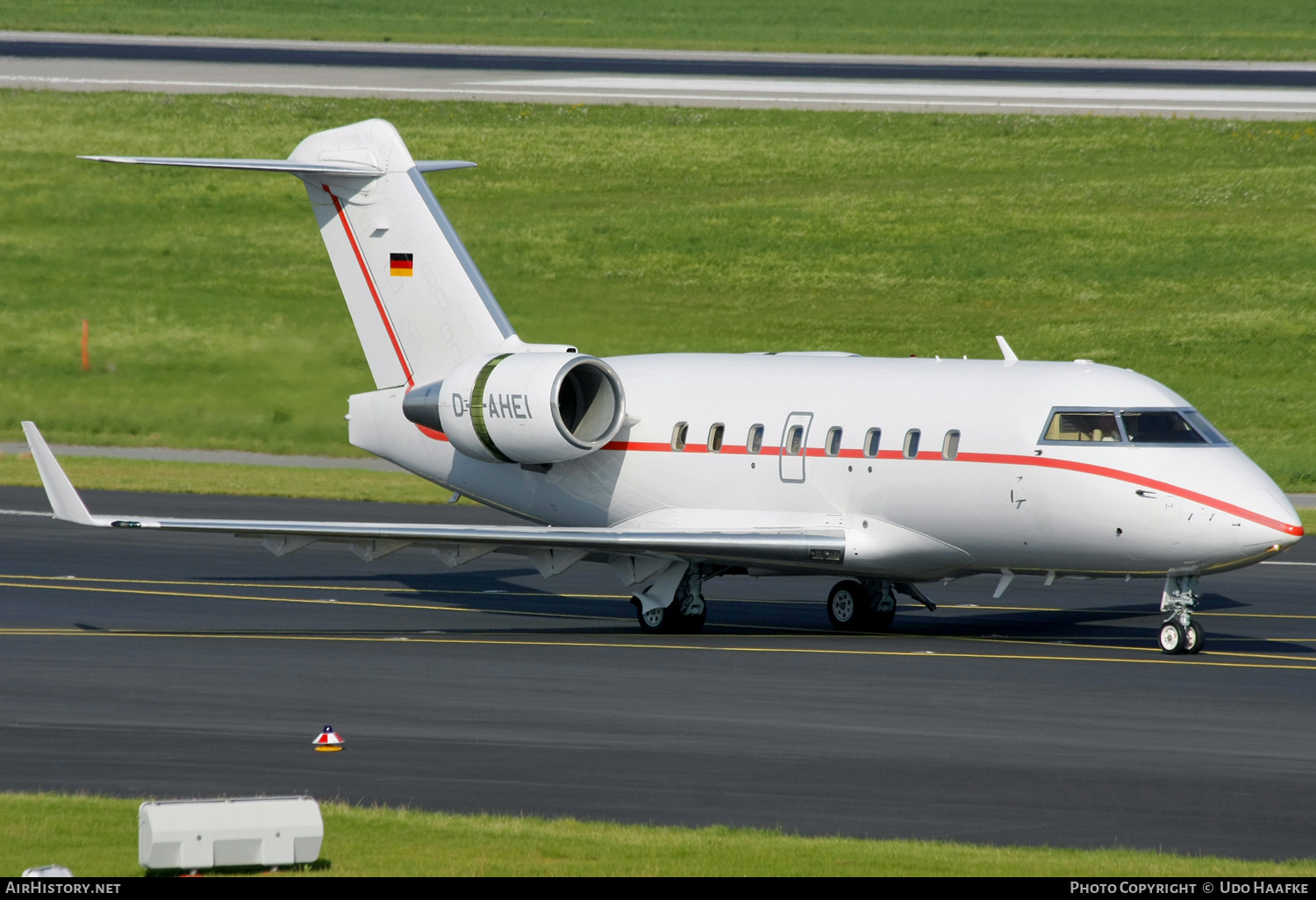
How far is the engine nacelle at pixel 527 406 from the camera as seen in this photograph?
2375 cm

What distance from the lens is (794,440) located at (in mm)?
23141

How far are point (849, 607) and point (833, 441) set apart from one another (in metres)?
2.49

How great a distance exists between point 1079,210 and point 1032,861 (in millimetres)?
47612

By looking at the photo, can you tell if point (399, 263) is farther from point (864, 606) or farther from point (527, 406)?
point (864, 606)

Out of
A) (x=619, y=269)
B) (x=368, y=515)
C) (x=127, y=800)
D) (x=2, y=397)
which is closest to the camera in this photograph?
(x=127, y=800)

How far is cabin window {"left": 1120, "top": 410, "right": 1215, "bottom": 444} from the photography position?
69.0 ft

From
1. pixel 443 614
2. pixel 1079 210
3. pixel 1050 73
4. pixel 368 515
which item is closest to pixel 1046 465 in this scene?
pixel 443 614

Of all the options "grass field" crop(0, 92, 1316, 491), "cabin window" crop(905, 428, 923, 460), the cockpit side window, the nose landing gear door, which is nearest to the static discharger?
the nose landing gear door

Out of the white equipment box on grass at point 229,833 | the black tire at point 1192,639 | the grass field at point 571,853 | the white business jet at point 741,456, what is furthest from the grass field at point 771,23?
the white equipment box on grass at point 229,833

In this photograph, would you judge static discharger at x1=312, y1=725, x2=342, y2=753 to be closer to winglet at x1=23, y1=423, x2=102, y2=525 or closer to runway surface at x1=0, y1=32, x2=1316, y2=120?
winglet at x1=23, y1=423, x2=102, y2=525

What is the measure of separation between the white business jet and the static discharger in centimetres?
507

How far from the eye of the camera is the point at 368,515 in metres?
34.4

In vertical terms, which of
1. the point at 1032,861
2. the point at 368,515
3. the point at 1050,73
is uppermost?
the point at 1050,73

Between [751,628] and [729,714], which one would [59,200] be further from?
[729,714]
